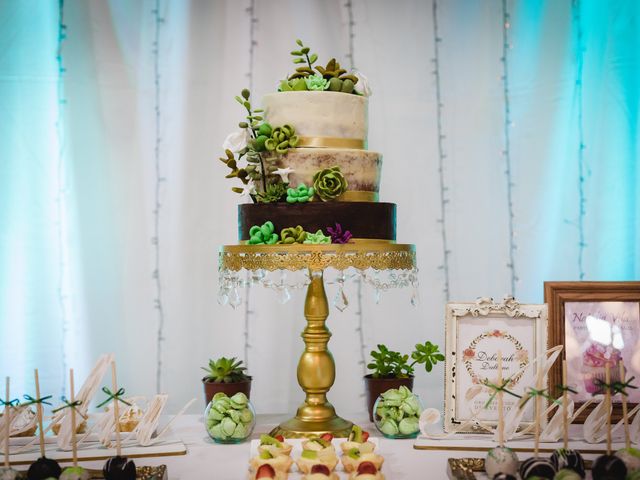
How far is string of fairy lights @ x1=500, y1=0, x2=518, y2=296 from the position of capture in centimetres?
262

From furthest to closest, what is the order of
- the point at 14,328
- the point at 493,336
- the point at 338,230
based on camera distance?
the point at 14,328
the point at 493,336
the point at 338,230

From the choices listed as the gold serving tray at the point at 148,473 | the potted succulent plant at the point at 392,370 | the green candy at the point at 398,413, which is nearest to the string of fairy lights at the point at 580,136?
the potted succulent plant at the point at 392,370

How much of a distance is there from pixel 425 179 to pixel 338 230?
32.2 inches

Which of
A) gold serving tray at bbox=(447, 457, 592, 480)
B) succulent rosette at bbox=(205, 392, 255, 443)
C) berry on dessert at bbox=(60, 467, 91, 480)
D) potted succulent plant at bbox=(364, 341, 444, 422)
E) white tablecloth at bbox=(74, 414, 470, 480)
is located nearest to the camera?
berry on dessert at bbox=(60, 467, 91, 480)

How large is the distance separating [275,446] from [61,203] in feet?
3.93

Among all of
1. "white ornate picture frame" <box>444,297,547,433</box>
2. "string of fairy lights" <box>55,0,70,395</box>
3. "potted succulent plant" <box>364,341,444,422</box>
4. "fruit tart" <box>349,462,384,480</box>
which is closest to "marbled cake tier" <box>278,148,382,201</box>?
"white ornate picture frame" <box>444,297,547,433</box>

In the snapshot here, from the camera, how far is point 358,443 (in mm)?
1771

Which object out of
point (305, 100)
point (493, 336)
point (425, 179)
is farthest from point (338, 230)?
point (425, 179)

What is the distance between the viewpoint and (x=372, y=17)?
263cm

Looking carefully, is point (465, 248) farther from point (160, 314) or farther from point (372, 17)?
point (160, 314)

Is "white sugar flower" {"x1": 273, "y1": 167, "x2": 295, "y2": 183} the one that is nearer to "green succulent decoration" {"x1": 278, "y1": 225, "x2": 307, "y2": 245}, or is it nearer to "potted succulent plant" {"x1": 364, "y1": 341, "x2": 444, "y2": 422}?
"green succulent decoration" {"x1": 278, "y1": 225, "x2": 307, "y2": 245}

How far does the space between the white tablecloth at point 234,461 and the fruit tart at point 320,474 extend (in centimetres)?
16

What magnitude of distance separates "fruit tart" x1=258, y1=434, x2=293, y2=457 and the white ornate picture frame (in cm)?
42

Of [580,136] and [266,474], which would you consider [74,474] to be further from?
[580,136]
